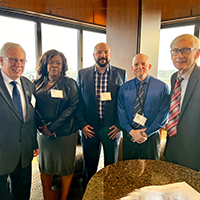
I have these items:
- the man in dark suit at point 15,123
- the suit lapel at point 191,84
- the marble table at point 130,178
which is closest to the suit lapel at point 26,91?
the man in dark suit at point 15,123

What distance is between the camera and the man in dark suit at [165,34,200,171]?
1116 millimetres

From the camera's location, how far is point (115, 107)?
1389 millimetres

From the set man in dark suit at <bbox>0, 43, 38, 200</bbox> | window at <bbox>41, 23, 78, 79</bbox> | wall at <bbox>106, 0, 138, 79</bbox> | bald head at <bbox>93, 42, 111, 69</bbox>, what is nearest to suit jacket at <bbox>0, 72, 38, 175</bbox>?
man in dark suit at <bbox>0, 43, 38, 200</bbox>

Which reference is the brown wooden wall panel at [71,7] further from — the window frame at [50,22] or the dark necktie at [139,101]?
the dark necktie at [139,101]

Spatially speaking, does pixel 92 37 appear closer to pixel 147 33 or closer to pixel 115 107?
pixel 147 33

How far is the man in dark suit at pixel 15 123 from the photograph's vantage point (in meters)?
1.09

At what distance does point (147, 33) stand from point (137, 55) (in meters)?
0.16

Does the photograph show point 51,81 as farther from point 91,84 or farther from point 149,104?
point 149,104

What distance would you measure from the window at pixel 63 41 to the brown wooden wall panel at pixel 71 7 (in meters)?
0.09

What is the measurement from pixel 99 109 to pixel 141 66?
1.52 ft

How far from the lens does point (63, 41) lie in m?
1.25

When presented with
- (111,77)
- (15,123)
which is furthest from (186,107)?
(15,123)

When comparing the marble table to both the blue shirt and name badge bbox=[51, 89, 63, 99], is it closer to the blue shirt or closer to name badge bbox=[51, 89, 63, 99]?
the blue shirt

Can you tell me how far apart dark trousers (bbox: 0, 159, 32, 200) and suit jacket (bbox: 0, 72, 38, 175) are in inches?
1.5
